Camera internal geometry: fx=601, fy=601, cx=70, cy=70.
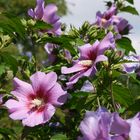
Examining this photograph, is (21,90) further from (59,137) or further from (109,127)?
(109,127)

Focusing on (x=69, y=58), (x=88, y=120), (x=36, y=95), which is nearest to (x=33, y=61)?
(x=69, y=58)

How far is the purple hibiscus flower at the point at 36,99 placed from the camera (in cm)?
194

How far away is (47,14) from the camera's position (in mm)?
2533

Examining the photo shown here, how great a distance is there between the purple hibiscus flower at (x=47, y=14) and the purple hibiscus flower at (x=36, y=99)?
48 centimetres

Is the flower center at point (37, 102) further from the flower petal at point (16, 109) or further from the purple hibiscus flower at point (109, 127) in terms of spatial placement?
the purple hibiscus flower at point (109, 127)

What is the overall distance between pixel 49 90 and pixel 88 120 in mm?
608

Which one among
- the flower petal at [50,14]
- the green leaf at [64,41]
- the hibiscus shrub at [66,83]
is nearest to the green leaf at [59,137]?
the hibiscus shrub at [66,83]

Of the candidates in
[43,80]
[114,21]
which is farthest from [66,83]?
[114,21]

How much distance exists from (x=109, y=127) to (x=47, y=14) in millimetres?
1201

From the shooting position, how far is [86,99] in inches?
77.8

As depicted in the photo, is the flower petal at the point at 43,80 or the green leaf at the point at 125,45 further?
the green leaf at the point at 125,45

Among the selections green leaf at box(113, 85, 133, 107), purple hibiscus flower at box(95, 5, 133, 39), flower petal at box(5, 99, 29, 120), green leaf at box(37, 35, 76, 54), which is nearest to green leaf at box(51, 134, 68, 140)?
flower petal at box(5, 99, 29, 120)

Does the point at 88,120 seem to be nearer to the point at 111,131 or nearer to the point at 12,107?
the point at 111,131

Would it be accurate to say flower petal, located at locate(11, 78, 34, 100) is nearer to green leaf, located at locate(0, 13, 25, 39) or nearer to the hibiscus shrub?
the hibiscus shrub
